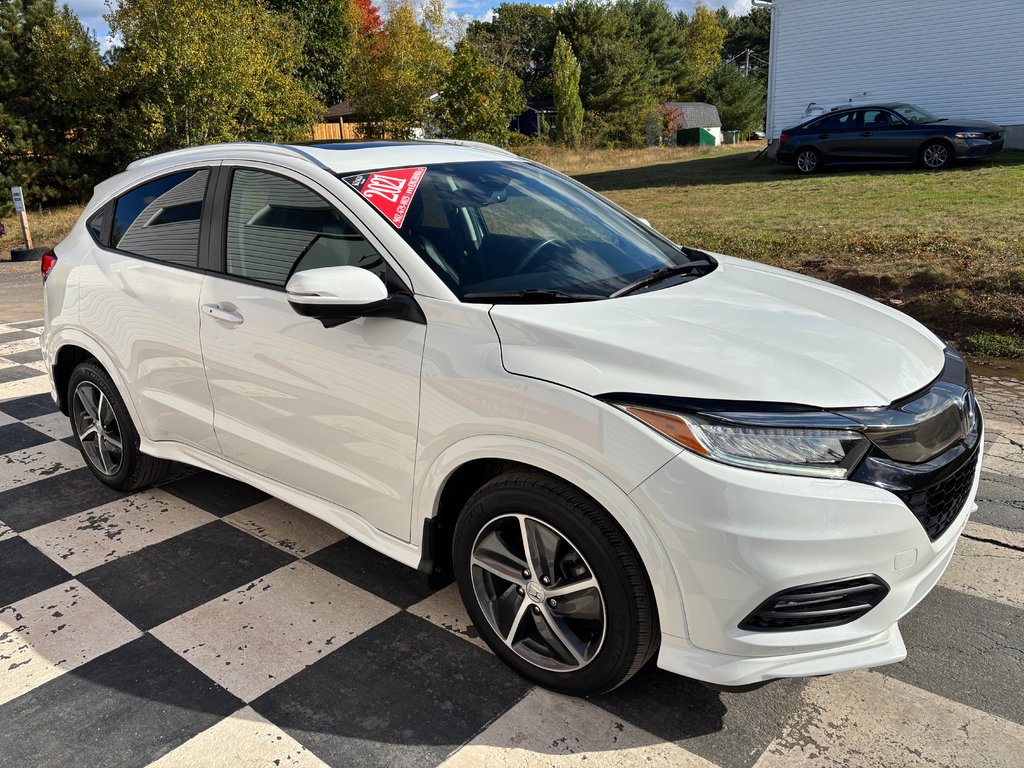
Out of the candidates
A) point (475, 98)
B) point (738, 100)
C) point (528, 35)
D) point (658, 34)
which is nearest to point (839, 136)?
point (475, 98)

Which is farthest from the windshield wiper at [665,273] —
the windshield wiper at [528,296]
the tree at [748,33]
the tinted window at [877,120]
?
the tree at [748,33]

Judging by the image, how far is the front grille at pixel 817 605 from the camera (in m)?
2.07

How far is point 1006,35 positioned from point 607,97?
34.8 metres

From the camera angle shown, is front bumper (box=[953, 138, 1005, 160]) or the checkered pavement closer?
the checkered pavement

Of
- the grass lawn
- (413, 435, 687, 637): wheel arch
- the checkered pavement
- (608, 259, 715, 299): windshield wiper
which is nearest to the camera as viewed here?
(413, 435, 687, 637): wheel arch

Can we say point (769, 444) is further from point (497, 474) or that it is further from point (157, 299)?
point (157, 299)

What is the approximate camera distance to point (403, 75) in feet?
102

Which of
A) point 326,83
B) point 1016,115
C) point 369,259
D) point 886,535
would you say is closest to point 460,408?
point 369,259

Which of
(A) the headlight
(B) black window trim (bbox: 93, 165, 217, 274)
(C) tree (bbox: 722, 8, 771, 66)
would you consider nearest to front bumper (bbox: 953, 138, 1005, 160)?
(B) black window trim (bbox: 93, 165, 217, 274)

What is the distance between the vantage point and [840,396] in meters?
2.17

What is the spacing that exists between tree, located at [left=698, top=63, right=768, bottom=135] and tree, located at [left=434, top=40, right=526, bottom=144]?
35638mm

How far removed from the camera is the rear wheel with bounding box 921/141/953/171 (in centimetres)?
1531

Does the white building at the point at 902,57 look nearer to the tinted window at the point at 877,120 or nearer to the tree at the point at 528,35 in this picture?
the tinted window at the point at 877,120

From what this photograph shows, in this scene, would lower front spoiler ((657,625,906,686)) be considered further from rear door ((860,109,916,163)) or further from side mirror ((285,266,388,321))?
rear door ((860,109,916,163))
